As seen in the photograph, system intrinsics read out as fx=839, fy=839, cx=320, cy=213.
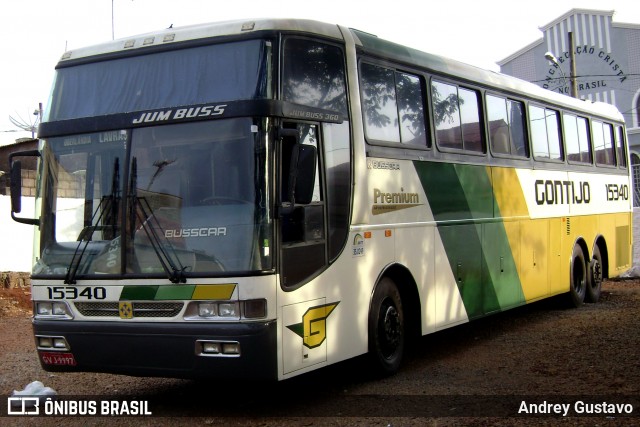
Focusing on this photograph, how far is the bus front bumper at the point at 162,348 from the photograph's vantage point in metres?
6.60

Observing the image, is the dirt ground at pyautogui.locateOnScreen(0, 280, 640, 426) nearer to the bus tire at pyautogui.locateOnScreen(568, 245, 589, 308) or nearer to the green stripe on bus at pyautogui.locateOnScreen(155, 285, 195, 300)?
the green stripe on bus at pyautogui.locateOnScreen(155, 285, 195, 300)

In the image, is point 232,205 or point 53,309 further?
point 53,309

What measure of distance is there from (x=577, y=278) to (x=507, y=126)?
389cm

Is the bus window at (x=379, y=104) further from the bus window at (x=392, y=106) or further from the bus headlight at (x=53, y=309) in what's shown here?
the bus headlight at (x=53, y=309)

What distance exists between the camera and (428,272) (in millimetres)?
9305

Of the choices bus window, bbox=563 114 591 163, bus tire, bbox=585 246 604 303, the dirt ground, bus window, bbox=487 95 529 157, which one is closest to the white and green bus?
the dirt ground

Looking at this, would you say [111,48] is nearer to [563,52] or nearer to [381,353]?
[381,353]

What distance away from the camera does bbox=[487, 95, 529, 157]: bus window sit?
1123 centimetres

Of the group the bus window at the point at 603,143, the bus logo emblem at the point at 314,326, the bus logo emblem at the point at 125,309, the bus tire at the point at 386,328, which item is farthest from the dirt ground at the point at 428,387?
the bus window at the point at 603,143

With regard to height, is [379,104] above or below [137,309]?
above

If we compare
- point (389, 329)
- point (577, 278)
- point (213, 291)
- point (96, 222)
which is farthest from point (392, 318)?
point (577, 278)

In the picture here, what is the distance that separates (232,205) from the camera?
675cm

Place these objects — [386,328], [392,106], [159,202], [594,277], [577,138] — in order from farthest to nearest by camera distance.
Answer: [594,277] < [577,138] < [392,106] < [386,328] < [159,202]

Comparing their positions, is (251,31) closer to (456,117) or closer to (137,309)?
(137,309)
